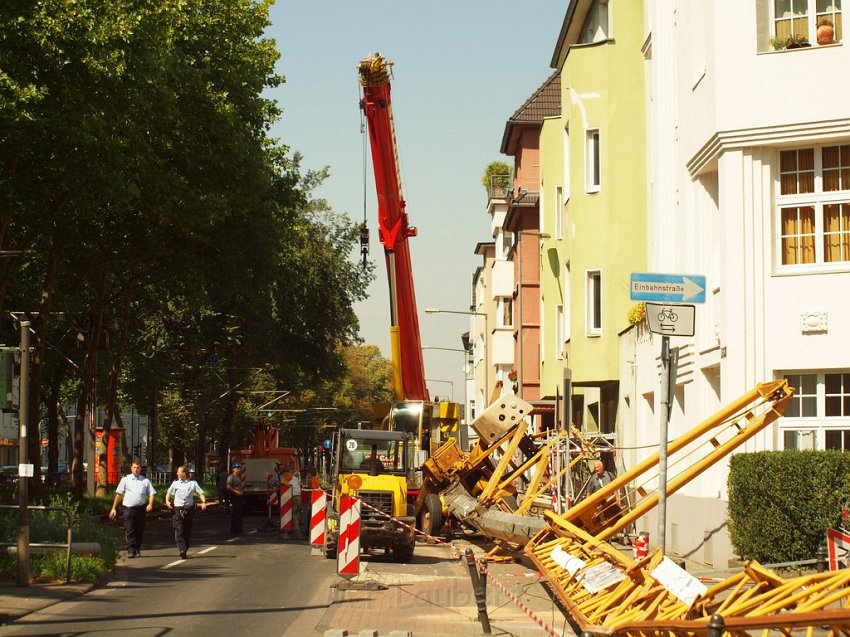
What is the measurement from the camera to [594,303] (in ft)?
100.0

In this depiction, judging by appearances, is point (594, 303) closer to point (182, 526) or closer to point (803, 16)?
point (182, 526)

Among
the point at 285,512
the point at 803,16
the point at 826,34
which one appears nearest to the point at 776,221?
the point at 826,34

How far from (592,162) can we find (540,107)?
2461cm

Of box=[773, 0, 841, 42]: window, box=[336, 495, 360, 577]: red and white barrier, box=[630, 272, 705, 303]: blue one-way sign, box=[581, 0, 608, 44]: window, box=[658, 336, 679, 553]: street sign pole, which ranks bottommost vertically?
box=[336, 495, 360, 577]: red and white barrier

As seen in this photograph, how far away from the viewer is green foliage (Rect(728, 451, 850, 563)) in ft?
51.6

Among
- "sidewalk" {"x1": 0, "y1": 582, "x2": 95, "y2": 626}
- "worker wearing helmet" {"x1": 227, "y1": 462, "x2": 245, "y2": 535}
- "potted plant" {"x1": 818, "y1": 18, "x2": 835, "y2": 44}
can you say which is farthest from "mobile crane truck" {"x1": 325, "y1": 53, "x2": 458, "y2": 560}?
"potted plant" {"x1": 818, "y1": 18, "x2": 835, "y2": 44}

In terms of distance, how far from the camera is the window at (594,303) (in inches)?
1195

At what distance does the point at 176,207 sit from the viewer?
109 ft

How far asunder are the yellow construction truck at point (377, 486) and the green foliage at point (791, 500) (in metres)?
7.07

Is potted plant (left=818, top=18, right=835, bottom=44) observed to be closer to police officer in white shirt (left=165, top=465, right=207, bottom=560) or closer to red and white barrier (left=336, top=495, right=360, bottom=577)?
red and white barrier (left=336, top=495, right=360, bottom=577)

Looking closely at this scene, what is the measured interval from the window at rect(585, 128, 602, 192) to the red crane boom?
471 centimetres

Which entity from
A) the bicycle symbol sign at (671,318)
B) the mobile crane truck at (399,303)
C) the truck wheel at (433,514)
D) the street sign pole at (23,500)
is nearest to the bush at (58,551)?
the street sign pole at (23,500)

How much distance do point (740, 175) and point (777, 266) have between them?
56.7 inches

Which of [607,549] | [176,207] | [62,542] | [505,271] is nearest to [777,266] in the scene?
[607,549]
